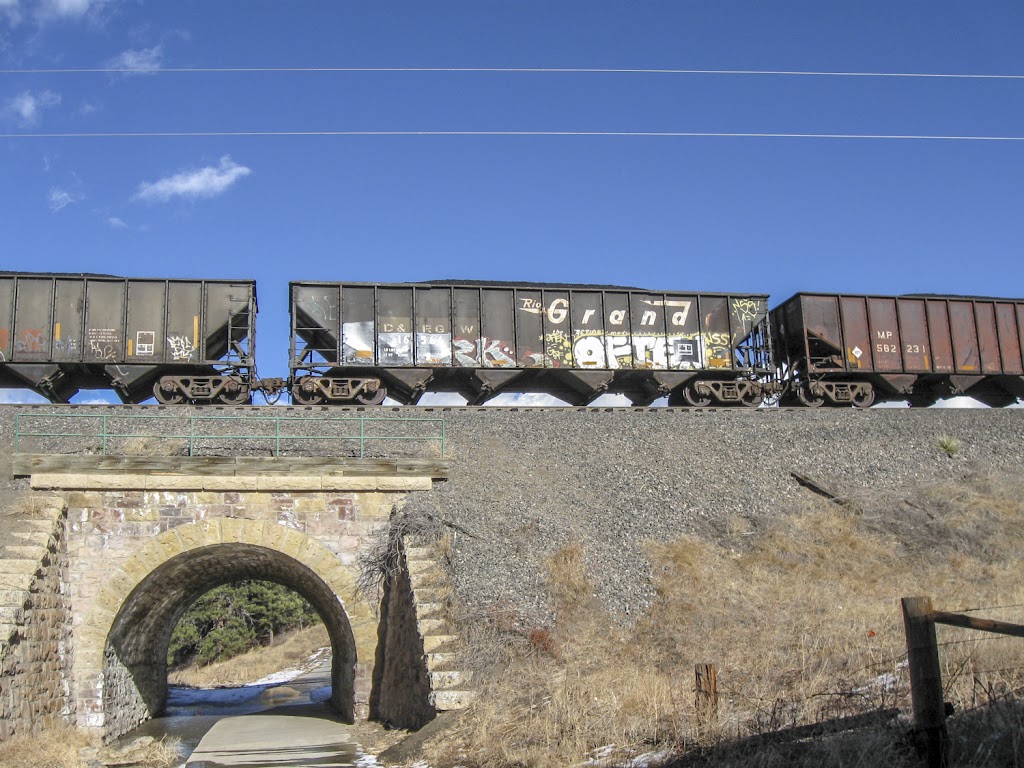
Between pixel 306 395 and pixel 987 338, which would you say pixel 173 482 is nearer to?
pixel 306 395

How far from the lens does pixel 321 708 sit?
1828 cm

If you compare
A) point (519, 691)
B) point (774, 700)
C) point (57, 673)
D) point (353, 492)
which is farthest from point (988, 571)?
point (57, 673)

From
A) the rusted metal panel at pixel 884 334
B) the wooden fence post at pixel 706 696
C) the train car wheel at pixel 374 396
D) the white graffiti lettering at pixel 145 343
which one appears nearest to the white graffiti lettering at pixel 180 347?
the white graffiti lettering at pixel 145 343

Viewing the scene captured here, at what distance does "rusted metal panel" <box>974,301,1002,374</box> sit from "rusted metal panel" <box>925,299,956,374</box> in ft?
3.25

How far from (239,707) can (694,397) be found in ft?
44.8

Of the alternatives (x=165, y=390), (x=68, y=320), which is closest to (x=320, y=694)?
(x=165, y=390)

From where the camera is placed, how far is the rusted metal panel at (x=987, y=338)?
24.0 meters

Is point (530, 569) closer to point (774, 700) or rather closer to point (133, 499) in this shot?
point (774, 700)

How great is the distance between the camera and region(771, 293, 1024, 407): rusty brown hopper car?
2275 centimetres

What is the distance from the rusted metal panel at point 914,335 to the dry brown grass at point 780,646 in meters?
6.25

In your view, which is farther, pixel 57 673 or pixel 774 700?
pixel 57 673

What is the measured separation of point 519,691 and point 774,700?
126 inches

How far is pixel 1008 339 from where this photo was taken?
2436 centimetres

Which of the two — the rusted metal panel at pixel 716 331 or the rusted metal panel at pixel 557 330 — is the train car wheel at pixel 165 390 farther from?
the rusted metal panel at pixel 716 331
